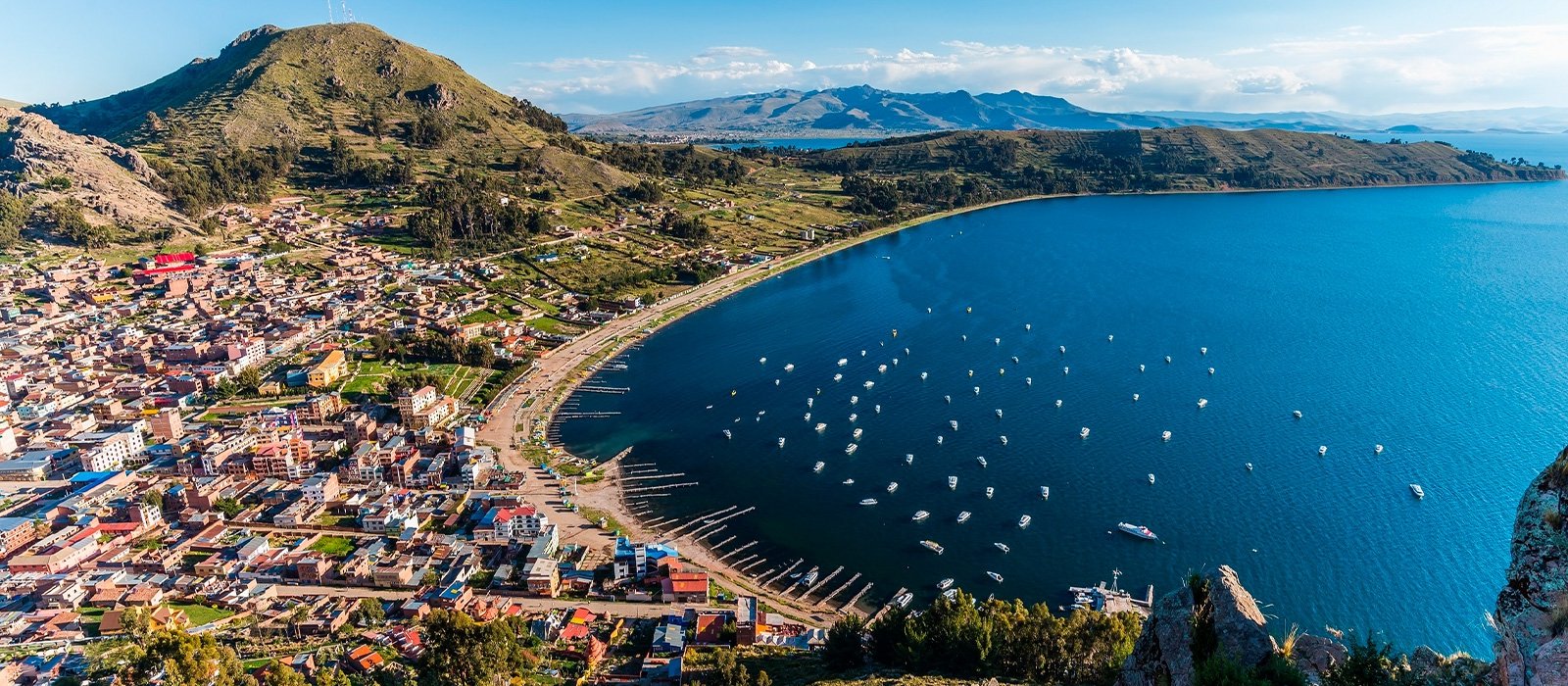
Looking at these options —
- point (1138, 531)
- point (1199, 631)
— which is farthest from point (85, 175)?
point (1199, 631)

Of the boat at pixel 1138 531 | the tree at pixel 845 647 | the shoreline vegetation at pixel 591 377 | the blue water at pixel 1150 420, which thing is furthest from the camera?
the boat at pixel 1138 531

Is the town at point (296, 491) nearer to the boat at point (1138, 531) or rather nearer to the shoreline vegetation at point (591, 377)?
the shoreline vegetation at point (591, 377)

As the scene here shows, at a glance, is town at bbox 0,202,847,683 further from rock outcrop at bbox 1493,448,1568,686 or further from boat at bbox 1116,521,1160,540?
rock outcrop at bbox 1493,448,1568,686

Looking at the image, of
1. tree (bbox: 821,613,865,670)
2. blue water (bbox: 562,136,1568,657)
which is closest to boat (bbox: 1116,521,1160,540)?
blue water (bbox: 562,136,1568,657)

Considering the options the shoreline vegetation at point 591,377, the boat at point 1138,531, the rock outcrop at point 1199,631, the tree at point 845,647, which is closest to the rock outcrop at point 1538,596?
the rock outcrop at point 1199,631

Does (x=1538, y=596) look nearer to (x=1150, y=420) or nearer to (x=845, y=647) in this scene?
(x=845, y=647)
